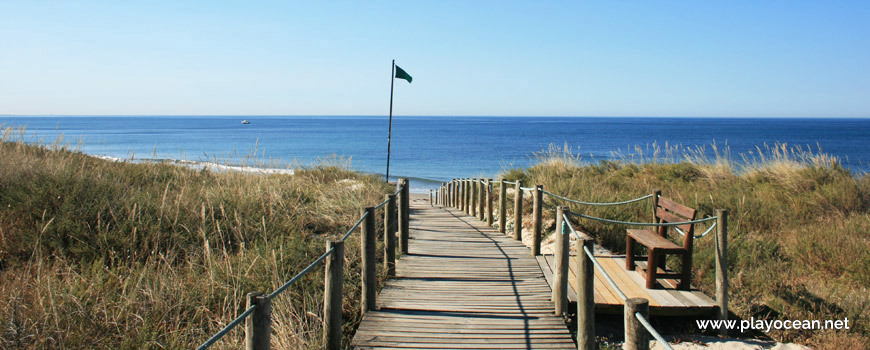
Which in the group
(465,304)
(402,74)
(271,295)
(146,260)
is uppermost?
(402,74)

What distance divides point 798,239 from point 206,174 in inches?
430

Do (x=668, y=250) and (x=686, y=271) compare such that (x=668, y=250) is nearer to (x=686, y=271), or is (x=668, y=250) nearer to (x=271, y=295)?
(x=686, y=271)

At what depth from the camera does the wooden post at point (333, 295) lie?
4.09m

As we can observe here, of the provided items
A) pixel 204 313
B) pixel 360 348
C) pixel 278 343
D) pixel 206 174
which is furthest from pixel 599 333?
pixel 206 174

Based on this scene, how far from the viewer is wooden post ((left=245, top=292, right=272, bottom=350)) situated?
276 centimetres

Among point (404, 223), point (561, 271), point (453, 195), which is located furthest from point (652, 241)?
point (453, 195)

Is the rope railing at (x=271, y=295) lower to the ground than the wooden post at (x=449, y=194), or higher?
higher

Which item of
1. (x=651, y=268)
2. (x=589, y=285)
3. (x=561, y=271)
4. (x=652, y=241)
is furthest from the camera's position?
(x=652, y=241)

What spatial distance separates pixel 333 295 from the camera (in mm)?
4152

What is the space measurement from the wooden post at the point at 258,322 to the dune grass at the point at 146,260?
4.47 feet

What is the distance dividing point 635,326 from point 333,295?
228 cm

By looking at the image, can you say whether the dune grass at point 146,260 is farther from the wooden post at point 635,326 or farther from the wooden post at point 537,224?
the wooden post at point 635,326

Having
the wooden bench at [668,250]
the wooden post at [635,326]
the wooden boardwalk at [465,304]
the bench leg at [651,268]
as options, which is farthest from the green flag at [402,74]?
the wooden post at [635,326]

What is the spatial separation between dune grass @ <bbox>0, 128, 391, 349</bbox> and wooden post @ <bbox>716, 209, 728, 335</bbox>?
364 centimetres
